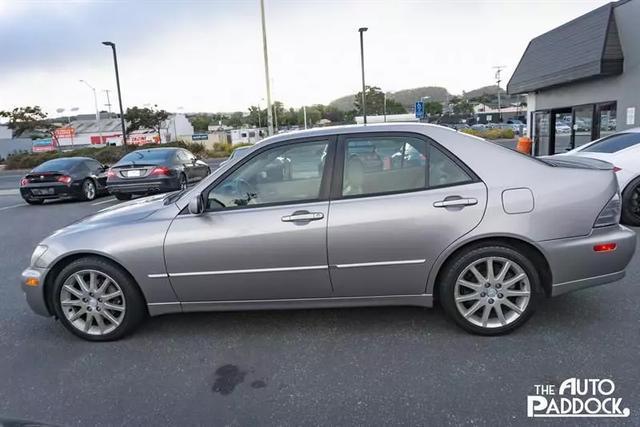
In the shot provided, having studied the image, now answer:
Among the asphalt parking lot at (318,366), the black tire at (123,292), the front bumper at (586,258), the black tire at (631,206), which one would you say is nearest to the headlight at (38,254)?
the black tire at (123,292)

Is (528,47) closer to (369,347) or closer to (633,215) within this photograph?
(633,215)

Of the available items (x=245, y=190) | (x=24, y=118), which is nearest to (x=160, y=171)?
(x=245, y=190)

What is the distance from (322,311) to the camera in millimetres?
3980

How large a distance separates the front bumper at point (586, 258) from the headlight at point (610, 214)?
4 centimetres

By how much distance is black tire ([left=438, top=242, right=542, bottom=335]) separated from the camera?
325 centimetres

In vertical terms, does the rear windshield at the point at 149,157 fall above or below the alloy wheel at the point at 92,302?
above

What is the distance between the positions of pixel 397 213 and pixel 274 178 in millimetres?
973

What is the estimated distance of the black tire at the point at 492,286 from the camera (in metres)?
3.25

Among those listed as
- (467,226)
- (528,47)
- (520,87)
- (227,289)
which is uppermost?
(528,47)

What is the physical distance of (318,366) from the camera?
3102 mm

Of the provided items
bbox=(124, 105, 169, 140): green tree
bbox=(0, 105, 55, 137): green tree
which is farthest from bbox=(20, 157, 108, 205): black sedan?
bbox=(0, 105, 55, 137): green tree

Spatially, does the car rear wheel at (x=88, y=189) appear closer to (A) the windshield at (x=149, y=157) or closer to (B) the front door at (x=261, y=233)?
(A) the windshield at (x=149, y=157)

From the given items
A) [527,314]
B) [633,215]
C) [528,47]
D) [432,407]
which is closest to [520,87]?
[528,47]

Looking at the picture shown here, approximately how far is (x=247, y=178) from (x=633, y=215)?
19.4 feet
